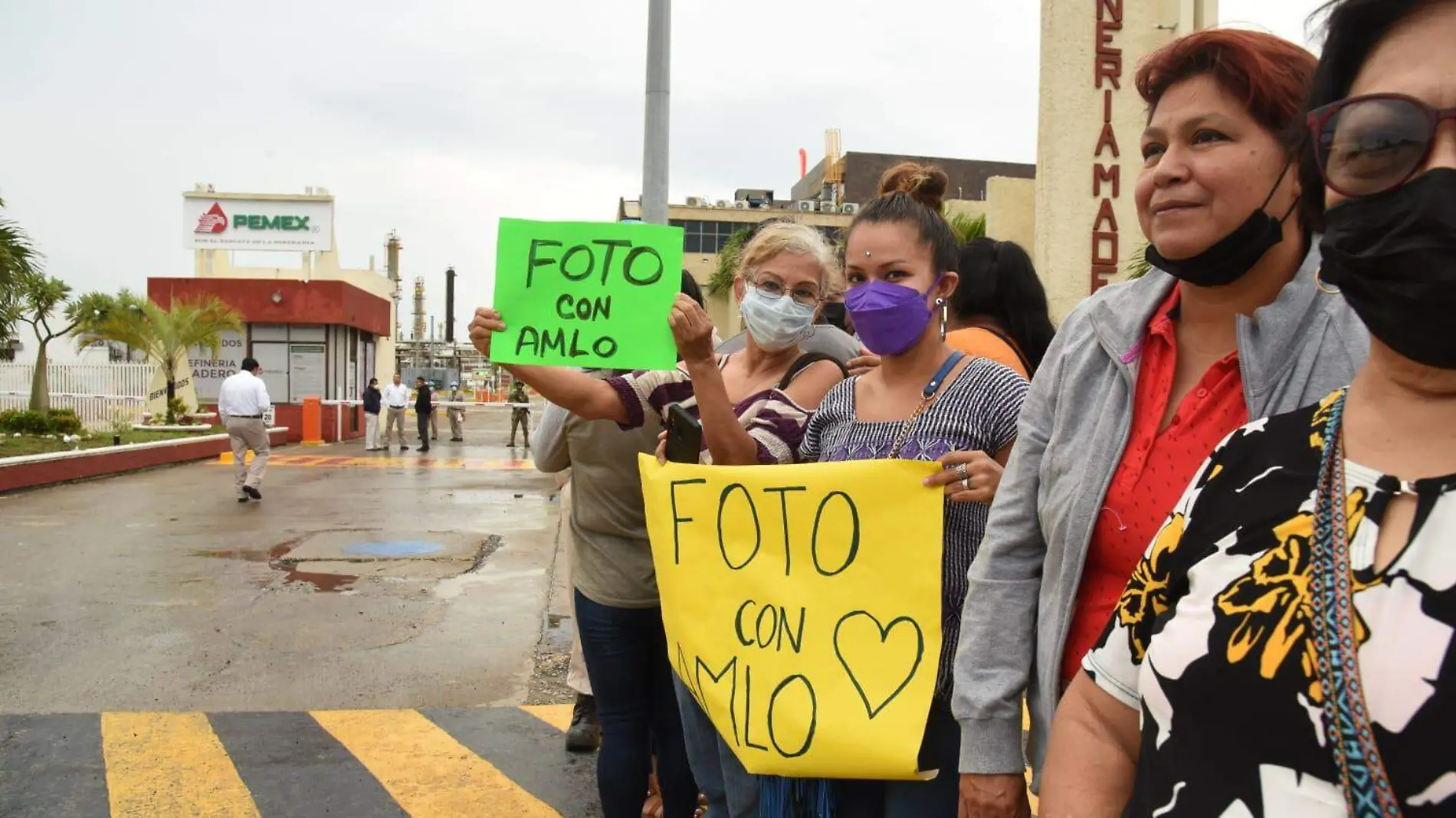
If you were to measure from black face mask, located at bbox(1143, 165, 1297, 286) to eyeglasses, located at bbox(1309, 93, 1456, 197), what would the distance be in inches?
17.5

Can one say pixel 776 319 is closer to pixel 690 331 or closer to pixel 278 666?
pixel 690 331

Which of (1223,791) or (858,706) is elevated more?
(1223,791)

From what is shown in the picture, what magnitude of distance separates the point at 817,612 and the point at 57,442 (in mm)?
20270

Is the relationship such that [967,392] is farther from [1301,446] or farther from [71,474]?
[71,474]

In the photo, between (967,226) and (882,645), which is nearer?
(882,645)

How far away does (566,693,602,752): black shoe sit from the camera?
182 inches

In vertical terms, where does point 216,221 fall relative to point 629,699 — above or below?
above

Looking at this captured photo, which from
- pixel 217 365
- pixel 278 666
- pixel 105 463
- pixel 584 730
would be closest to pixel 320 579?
pixel 278 666

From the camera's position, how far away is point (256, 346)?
97.9 feet

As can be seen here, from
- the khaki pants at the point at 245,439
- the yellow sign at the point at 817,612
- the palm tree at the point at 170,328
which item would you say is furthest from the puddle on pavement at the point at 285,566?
the palm tree at the point at 170,328

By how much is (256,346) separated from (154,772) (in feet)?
92.3

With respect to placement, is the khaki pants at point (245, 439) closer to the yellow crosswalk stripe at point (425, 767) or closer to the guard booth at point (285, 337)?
the yellow crosswalk stripe at point (425, 767)

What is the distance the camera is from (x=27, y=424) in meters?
19.1

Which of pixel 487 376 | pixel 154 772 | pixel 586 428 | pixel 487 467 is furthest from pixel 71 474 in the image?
pixel 487 376
